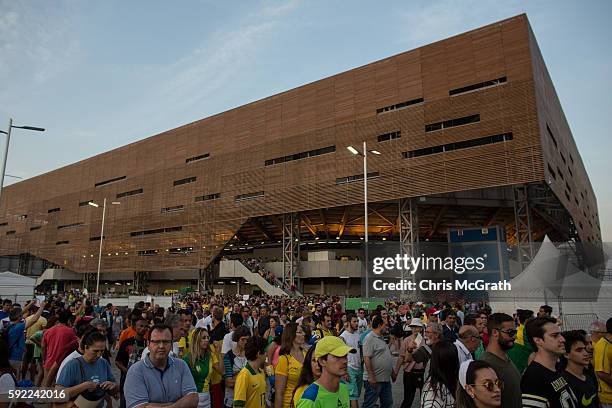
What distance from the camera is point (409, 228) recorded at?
110ft

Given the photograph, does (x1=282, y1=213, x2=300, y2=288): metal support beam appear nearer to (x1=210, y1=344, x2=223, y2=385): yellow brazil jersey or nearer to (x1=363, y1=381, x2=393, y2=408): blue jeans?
(x1=363, y1=381, x2=393, y2=408): blue jeans

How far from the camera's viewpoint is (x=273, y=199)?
40469 millimetres

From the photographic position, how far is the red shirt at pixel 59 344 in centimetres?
614

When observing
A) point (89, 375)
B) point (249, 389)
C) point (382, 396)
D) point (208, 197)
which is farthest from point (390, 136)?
point (89, 375)

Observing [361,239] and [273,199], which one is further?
[361,239]

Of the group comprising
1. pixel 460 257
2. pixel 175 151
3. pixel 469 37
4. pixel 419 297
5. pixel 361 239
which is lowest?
pixel 419 297

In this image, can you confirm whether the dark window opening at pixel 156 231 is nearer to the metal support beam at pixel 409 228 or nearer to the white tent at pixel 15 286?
the white tent at pixel 15 286

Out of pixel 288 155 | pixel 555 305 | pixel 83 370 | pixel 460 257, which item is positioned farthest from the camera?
pixel 288 155

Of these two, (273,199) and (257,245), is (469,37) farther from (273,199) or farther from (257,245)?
(257,245)

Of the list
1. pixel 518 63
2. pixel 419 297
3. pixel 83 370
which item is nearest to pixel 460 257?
pixel 419 297

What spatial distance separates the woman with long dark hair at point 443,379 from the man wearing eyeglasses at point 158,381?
78.0 inches

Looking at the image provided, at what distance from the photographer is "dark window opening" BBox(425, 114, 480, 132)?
31.0 metres

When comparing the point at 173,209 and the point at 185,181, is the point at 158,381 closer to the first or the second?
the point at 185,181

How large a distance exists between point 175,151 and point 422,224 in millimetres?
29519
